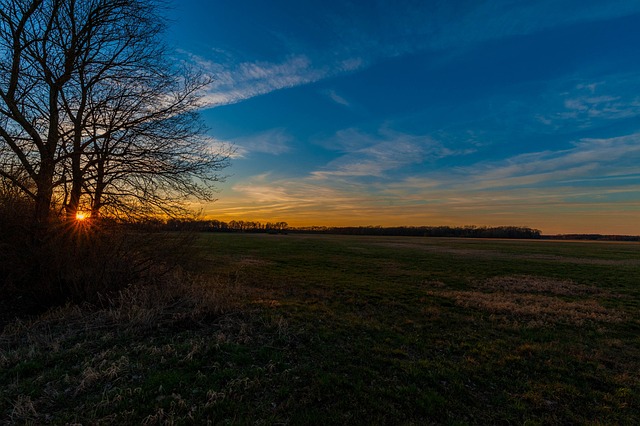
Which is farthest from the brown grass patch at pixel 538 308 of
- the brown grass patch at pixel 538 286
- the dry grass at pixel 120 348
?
the dry grass at pixel 120 348

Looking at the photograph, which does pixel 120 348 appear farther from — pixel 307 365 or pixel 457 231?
pixel 457 231

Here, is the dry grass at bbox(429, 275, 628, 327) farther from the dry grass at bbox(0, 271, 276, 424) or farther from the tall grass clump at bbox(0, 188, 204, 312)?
the tall grass clump at bbox(0, 188, 204, 312)

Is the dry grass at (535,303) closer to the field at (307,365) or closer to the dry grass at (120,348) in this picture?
the field at (307,365)

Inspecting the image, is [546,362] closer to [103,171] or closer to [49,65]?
[103,171]

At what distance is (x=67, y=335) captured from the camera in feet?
24.2

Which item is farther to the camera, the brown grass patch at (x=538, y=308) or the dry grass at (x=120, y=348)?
the brown grass patch at (x=538, y=308)

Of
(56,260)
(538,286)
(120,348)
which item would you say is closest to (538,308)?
(538,286)

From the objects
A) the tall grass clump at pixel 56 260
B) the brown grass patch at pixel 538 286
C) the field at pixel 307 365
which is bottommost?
the brown grass patch at pixel 538 286

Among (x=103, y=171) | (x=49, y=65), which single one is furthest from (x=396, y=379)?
(x=49, y=65)

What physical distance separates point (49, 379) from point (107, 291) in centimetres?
510

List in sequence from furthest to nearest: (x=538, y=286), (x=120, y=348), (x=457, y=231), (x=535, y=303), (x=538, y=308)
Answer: (x=457, y=231)
(x=538, y=286)
(x=535, y=303)
(x=538, y=308)
(x=120, y=348)

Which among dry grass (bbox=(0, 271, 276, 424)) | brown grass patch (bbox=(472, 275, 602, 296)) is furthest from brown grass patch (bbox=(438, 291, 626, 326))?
dry grass (bbox=(0, 271, 276, 424))

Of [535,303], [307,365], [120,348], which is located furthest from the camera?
[535,303]

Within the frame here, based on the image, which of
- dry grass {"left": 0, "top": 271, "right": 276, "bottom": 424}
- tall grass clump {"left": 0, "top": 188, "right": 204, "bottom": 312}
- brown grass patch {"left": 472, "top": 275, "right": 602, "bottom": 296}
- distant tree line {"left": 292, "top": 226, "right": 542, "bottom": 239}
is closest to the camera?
dry grass {"left": 0, "top": 271, "right": 276, "bottom": 424}
